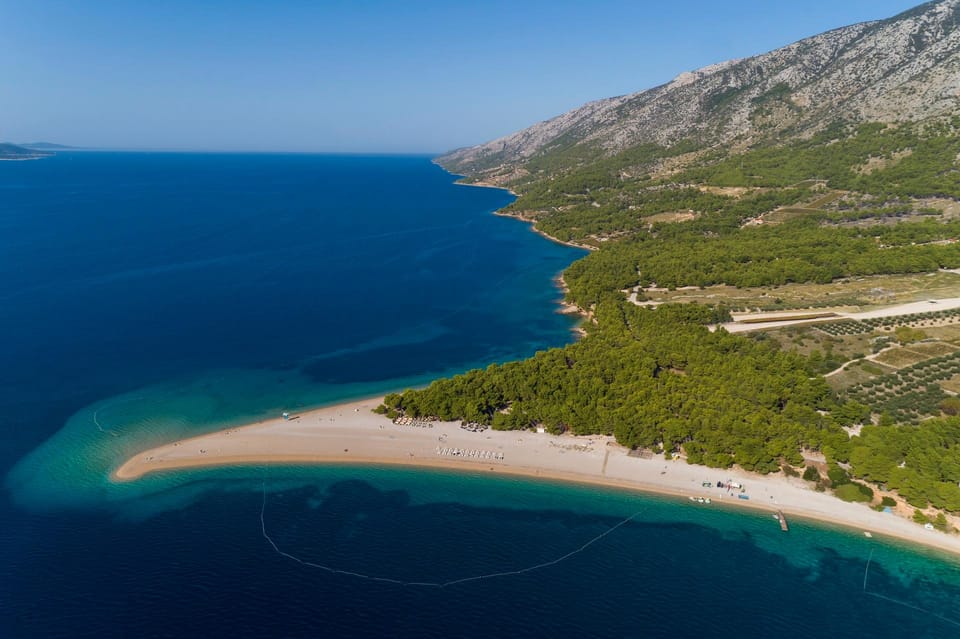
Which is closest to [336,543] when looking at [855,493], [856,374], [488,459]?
[488,459]

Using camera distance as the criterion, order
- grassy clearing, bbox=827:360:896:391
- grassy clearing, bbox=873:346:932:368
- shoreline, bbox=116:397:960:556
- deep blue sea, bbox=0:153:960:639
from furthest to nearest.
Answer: grassy clearing, bbox=873:346:932:368
grassy clearing, bbox=827:360:896:391
shoreline, bbox=116:397:960:556
deep blue sea, bbox=0:153:960:639

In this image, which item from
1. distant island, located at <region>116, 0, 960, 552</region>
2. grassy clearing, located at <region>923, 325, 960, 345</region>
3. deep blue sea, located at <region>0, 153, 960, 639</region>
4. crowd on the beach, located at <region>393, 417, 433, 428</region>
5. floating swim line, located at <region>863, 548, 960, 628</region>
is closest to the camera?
deep blue sea, located at <region>0, 153, 960, 639</region>

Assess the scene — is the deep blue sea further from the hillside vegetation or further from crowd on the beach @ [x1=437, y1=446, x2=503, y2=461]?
the hillside vegetation

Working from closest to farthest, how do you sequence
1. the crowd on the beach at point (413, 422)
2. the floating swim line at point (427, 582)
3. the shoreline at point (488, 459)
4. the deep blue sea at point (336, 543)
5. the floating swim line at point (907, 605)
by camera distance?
the deep blue sea at point (336, 543) → the floating swim line at point (907, 605) → the floating swim line at point (427, 582) → the shoreline at point (488, 459) → the crowd on the beach at point (413, 422)

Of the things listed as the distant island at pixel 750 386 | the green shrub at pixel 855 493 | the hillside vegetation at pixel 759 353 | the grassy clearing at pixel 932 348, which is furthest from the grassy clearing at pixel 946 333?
the green shrub at pixel 855 493

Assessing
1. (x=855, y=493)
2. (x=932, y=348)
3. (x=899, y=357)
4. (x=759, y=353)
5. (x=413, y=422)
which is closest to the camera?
(x=855, y=493)

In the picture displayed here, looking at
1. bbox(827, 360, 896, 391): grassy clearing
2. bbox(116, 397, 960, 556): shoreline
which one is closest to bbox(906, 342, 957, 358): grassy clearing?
bbox(827, 360, 896, 391): grassy clearing

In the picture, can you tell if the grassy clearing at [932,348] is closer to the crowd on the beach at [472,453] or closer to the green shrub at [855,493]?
the green shrub at [855,493]

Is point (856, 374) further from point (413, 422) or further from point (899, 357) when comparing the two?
point (413, 422)

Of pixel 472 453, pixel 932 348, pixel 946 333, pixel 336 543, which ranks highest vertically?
pixel 946 333
